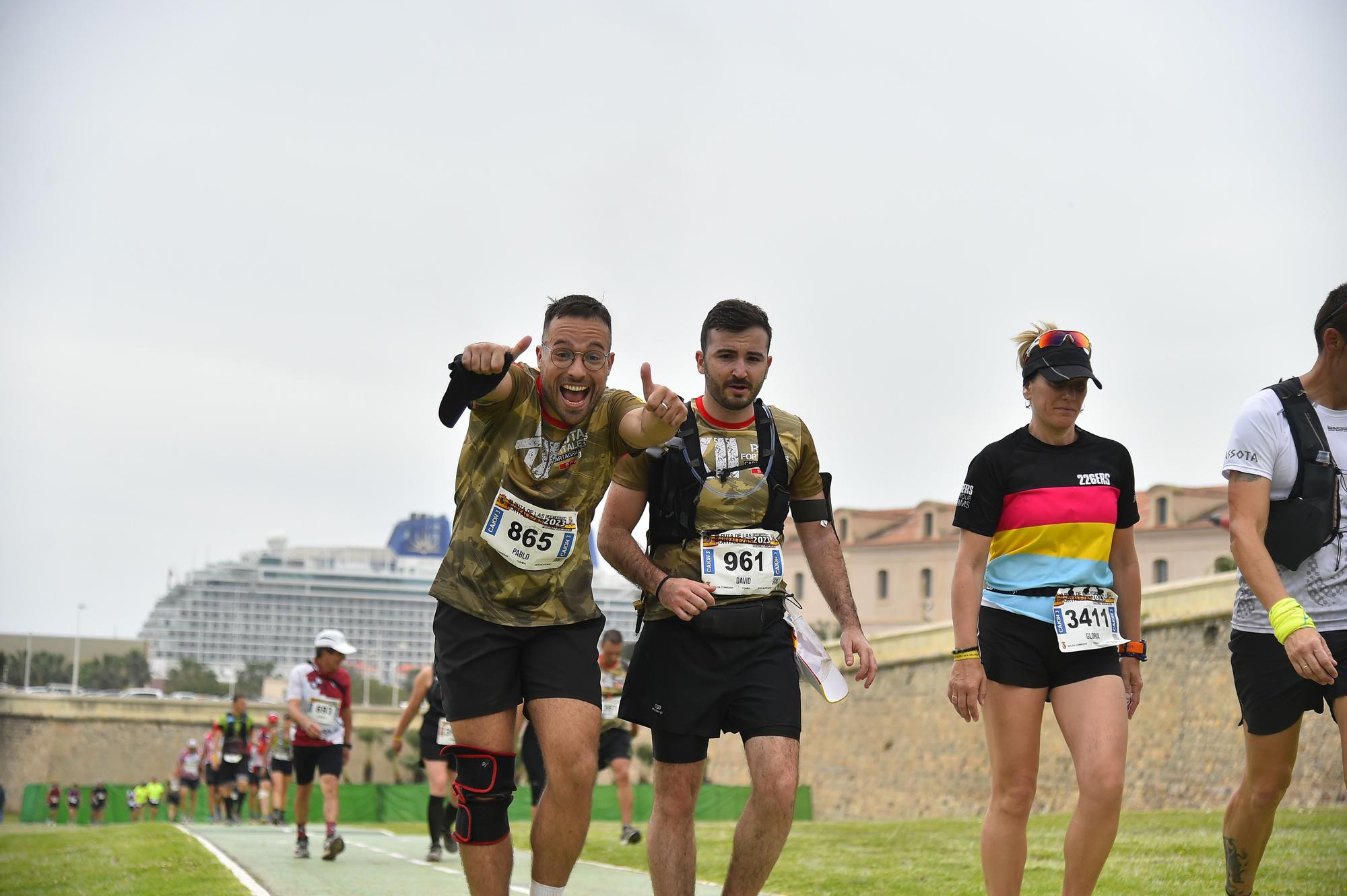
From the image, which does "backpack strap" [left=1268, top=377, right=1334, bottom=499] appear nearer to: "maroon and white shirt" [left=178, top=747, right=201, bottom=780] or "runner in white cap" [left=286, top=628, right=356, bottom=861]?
"runner in white cap" [left=286, top=628, right=356, bottom=861]

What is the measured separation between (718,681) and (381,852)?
Result: 8705 millimetres

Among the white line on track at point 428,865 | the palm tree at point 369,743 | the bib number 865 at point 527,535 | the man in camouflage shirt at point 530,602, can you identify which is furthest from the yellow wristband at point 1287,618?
the palm tree at point 369,743

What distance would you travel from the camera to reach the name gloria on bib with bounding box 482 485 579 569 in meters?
5.13

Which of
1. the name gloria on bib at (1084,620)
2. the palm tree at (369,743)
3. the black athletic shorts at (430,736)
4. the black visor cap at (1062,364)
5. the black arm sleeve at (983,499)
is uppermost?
the black visor cap at (1062,364)

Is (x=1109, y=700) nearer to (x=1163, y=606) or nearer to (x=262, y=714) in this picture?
(x=1163, y=606)

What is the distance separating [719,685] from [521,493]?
1.04 metres

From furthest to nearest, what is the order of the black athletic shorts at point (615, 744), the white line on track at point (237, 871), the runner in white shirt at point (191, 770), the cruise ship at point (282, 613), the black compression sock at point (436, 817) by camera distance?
the cruise ship at point (282, 613) → the runner in white shirt at point (191, 770) → the black athletic shorts at point (615, 744) → the black compression sock at point (436, 817) → the white line on track at point (237, 871)

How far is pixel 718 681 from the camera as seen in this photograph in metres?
5.41

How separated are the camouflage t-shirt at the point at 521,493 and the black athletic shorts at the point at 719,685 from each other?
0.42 m

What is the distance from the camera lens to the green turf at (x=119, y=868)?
898cm

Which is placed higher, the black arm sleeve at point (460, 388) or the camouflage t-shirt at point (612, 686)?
the black arm sleeve at point (460, 388)

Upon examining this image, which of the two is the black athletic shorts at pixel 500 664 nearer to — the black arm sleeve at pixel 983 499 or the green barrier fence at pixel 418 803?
the black arm sleeve at pixel 983 499

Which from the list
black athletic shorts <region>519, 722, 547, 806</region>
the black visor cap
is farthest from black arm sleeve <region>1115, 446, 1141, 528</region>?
black athletic shorts <region>519, 722, 547, 806</region>

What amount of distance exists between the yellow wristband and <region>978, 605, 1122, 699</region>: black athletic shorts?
59cm
